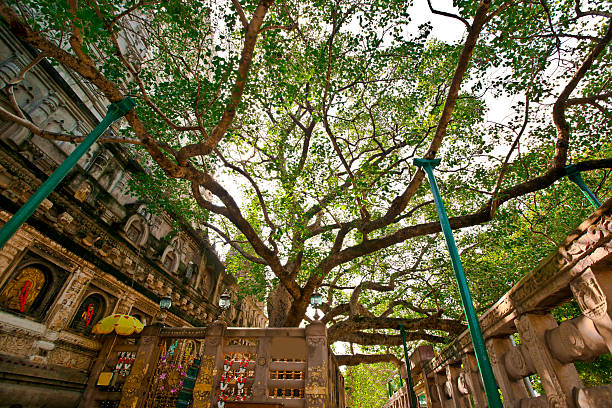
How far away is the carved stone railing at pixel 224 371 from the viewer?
678 cm

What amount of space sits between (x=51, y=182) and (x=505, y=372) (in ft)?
22.5

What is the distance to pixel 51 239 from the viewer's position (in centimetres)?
807

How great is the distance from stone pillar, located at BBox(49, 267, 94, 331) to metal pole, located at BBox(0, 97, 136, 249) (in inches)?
242

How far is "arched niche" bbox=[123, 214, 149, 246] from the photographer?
11.0 m

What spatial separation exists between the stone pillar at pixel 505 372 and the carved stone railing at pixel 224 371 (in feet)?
12.6

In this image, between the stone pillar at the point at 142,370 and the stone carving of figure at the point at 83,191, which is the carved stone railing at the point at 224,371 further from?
the stone carving of figure at the point at 83,191

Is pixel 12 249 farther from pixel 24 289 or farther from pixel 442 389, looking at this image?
pixel 442 389

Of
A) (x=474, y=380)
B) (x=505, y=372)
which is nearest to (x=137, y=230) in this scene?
(x=474, y=380)

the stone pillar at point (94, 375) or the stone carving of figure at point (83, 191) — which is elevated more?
the stone carving of figure at point (83, 191)

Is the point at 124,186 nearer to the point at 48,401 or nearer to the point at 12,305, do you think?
the point at 12,305

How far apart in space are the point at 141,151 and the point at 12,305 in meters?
7.31

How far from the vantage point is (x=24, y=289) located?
757 centimetres

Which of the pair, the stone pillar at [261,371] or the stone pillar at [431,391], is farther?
the stone pillar at [431,391]

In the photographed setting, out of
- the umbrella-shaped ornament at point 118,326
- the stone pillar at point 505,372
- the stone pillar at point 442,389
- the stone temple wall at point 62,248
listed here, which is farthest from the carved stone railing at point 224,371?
the stone pillar at point 505,372
